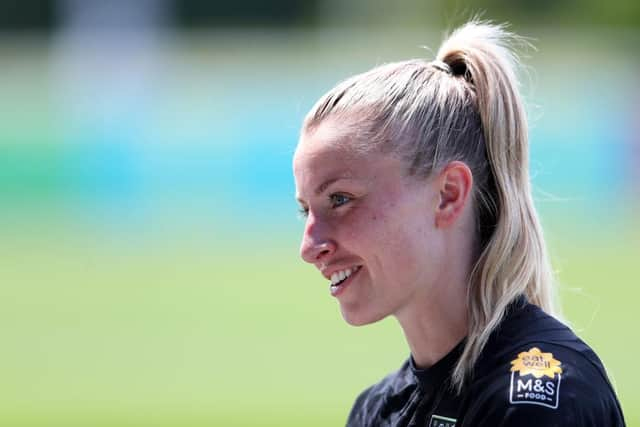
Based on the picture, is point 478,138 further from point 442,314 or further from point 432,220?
point 442,314

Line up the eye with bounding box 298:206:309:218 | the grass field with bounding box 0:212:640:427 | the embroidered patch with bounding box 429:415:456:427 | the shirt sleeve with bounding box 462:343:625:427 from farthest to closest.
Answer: the grass field with bounding box 0:212:640:427 < the eye with bounding box 298:206:309:218 < the embroidered patch with bounding box 429:415:456:427 < the shirt sleeve with bounding box 462:343:625:427

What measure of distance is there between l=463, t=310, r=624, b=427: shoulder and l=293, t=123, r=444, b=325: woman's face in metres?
0.26

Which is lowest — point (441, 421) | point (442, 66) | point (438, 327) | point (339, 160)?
point (441, 421)

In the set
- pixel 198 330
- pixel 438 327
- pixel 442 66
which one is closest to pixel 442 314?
pixel 438 327

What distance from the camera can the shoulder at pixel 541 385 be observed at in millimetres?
2318

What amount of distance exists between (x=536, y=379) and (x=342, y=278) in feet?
1.80

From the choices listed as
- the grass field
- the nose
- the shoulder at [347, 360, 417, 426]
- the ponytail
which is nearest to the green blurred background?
the grass field

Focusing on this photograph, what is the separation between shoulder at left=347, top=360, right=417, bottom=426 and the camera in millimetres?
2838

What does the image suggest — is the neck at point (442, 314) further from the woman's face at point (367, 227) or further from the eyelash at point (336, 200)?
the eyelash at point (336, 200)

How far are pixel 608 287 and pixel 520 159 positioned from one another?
1329 centimetres

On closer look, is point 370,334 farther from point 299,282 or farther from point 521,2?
point 521,2

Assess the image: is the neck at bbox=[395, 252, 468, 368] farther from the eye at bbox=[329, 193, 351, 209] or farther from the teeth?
the eye at bbox=[329, 193, 351, 209]

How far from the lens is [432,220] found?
269cm

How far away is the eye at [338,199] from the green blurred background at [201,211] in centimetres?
610
